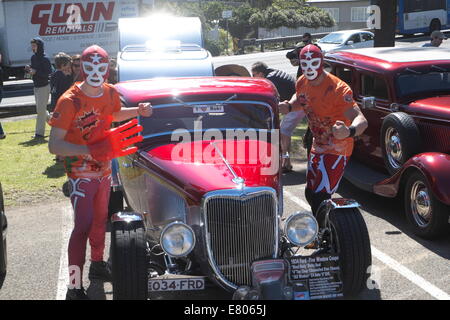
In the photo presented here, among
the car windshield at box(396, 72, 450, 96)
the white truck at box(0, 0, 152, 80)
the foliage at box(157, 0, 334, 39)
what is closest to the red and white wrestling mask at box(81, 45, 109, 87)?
the car windshield at box(396, 72, 450, 96)

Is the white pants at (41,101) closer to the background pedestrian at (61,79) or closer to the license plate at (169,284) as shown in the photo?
the background pedestrian at (61,79)

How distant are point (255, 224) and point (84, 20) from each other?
21.8 m

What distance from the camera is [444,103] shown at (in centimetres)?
770

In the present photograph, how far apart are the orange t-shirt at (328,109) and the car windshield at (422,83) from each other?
2.16 m

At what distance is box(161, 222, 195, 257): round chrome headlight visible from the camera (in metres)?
4.79

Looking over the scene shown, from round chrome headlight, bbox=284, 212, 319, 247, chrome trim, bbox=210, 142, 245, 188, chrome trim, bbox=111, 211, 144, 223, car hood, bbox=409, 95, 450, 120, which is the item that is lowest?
round chrome headlight, bbox=284, 212, 319, 247

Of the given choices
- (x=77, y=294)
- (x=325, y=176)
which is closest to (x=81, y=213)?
(x=77, y=294)

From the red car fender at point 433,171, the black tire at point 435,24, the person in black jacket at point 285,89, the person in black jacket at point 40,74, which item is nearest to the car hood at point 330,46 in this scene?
the black tire at point 435,24

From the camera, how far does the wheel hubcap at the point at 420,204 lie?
693cm

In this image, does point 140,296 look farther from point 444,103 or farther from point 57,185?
point 57,185

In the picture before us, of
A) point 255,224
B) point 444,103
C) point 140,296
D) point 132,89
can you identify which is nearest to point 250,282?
point 255,224

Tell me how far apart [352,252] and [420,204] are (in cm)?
228

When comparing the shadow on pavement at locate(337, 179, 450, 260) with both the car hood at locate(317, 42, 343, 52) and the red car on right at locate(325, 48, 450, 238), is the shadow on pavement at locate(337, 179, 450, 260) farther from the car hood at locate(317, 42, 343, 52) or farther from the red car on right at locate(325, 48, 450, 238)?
the car hood at locate(317, 42, 343, 52)

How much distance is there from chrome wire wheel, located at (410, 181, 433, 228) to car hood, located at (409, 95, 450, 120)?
0.88 m
